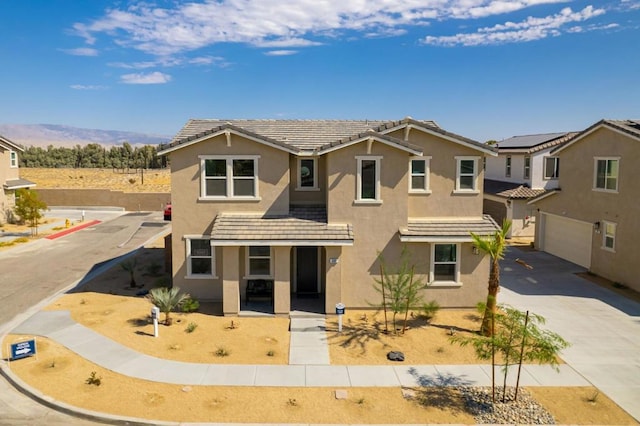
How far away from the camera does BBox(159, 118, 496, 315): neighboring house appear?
53.3ft

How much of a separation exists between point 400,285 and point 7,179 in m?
33.0

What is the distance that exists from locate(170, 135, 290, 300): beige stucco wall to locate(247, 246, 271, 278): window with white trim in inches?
11.6

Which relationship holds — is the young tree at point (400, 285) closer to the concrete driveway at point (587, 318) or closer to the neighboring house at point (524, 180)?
the concrete driveway at point (587, 318)

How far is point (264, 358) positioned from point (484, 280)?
28.5 ft

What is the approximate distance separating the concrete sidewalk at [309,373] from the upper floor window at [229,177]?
6442 mm

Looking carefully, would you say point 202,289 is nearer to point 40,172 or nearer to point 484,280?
point 484,280

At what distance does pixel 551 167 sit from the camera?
30.6 meters

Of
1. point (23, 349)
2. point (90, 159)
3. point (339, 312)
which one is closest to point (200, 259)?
point (339, 312)

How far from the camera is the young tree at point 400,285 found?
15.5 meters

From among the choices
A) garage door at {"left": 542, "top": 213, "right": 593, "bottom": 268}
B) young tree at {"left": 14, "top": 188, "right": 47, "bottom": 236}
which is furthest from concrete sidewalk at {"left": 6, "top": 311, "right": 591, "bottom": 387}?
young tree at {"left": 14, "top": 188, "right": 47, "bottom": 236}

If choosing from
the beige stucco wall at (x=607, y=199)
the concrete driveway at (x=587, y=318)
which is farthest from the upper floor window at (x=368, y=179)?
the beige stucco wall at (x=607, y=199)

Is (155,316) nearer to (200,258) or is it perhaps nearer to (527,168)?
(200,258)

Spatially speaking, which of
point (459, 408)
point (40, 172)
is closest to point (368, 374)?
point (459, 408)

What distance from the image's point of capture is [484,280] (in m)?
17.1
